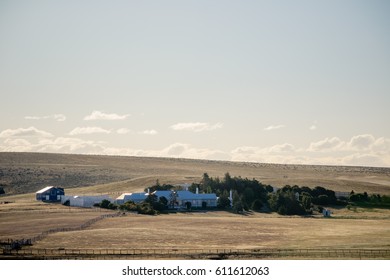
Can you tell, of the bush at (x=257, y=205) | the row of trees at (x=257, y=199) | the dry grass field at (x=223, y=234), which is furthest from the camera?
the bush at (x=257, y=205)

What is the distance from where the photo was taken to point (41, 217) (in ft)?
221

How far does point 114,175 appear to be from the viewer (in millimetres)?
141125

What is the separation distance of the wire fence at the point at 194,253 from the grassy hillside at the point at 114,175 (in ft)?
196

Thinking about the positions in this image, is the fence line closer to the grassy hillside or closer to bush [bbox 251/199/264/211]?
bush [bbox 251/199/264/211]

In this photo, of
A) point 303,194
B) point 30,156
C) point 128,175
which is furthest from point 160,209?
point 30,156

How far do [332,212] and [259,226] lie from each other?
22116 millimetres

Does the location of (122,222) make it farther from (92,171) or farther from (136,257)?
(92,171)

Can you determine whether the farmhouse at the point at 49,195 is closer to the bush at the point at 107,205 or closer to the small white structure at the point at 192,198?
the bush at the point at 107,205

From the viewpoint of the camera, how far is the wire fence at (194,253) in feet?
140

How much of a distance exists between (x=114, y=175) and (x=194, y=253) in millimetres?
99398

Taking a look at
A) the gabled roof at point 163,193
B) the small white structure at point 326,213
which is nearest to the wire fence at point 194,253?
the small white structure at point 326,213

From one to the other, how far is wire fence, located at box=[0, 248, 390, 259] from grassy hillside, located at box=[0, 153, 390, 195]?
59722 mm

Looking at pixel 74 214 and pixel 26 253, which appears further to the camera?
pixel 74 214

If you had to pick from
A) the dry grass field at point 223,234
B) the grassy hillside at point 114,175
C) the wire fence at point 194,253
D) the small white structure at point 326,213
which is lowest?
the wire fence at point 194,253
